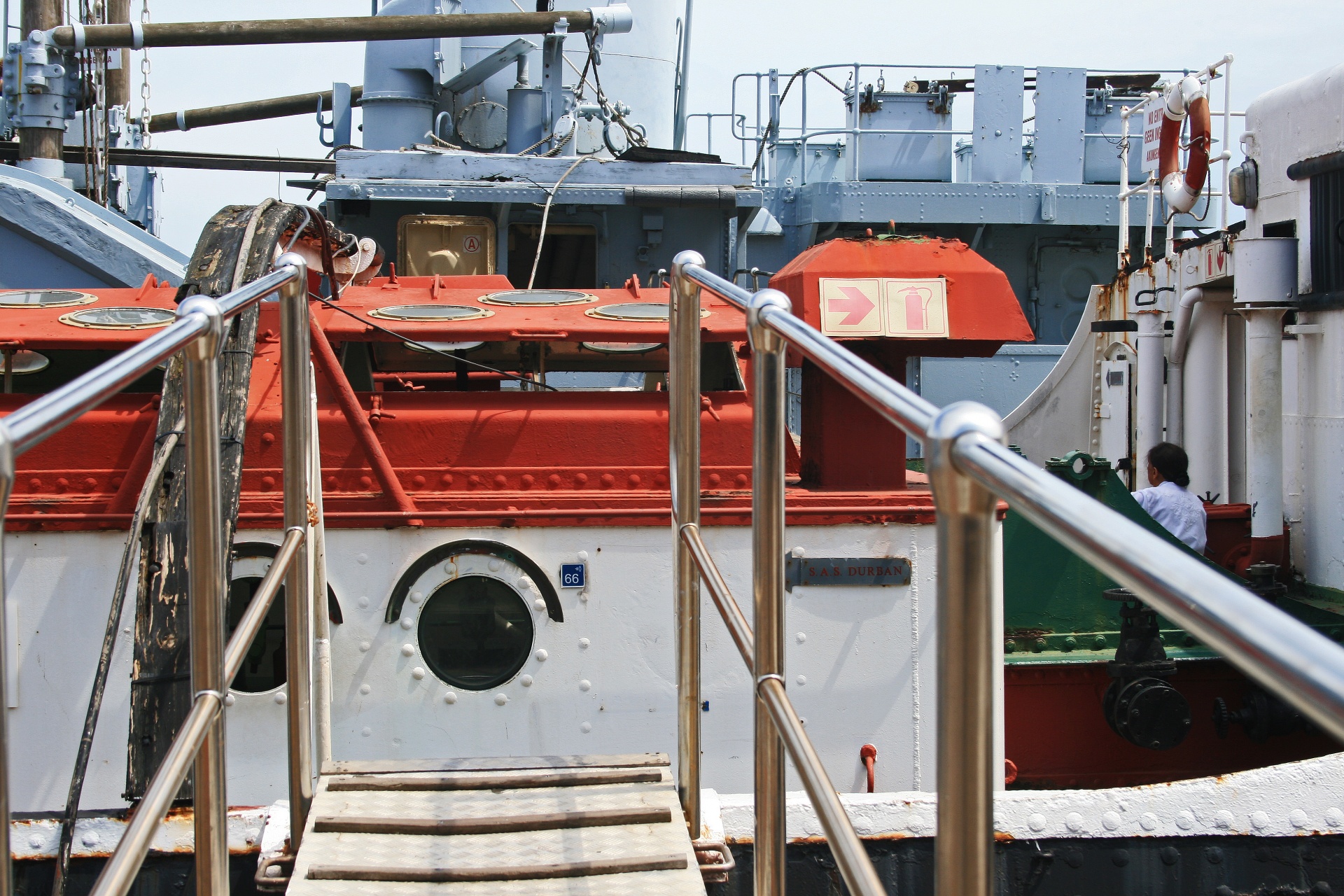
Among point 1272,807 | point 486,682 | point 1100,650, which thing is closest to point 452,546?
point 486,682

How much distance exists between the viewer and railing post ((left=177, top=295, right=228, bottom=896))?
182 cm

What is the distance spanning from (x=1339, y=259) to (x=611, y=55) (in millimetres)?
6021

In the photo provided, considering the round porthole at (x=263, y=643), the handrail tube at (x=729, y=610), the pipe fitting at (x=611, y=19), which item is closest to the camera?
the handrail tube at (x=729, y=610)

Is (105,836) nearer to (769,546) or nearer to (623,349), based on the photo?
(769,546)

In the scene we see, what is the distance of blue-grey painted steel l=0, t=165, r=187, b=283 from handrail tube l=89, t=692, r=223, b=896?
24.2 ft

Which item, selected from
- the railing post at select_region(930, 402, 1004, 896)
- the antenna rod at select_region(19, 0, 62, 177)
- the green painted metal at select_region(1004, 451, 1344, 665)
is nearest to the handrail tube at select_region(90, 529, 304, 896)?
the railing post at select_region(930, 402, 1004, 896)

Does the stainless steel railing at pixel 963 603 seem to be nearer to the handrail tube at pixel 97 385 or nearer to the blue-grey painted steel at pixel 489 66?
the handrail tube at pixel 97 385

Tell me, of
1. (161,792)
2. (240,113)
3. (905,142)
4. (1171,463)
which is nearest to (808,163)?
(905,142)

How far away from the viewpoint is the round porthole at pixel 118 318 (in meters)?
4.41

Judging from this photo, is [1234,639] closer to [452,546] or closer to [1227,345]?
[452,546]

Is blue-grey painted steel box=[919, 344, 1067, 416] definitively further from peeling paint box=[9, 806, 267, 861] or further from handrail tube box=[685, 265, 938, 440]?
handrail tube box=[685, 265, 938, 440]

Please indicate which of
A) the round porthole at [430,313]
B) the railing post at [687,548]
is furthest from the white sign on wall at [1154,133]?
the railing post at [687,548]

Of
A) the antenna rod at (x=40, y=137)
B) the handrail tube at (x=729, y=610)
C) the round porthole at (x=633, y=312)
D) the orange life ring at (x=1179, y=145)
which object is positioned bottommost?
the handrail tube at (x=729, y=610)

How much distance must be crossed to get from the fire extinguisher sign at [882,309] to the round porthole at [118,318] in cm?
246
